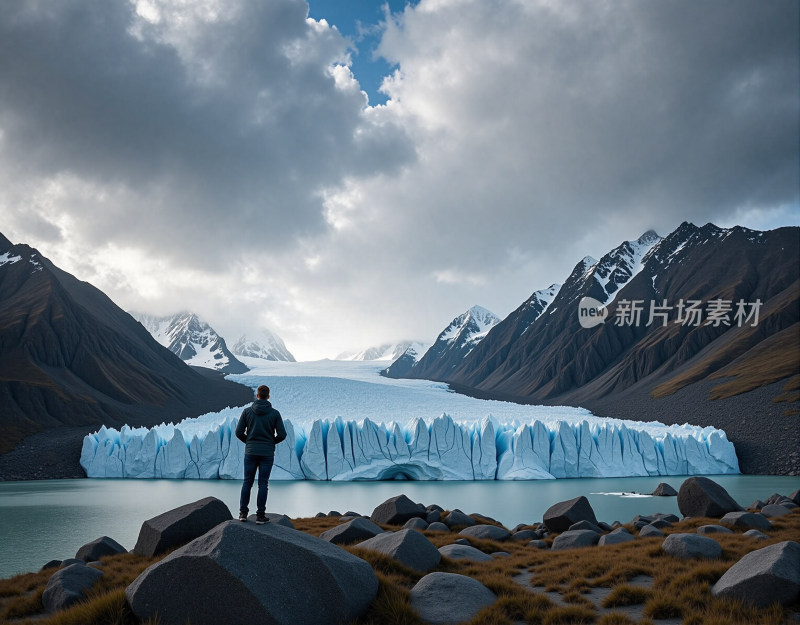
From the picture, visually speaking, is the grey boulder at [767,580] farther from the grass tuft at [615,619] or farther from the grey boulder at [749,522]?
the grey boulder at [749,522]

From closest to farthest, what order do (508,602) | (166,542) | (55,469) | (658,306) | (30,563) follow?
(508,602), (166,542), (30,563), (55,469), (658,306)

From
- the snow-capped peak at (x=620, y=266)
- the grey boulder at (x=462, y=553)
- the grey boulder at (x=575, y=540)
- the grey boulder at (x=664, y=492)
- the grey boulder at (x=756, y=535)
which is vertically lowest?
the grey boulder at (x=664, y=492)

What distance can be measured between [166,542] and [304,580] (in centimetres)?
491

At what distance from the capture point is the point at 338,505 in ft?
83.0

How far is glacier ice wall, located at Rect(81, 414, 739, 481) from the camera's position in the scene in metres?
37.9

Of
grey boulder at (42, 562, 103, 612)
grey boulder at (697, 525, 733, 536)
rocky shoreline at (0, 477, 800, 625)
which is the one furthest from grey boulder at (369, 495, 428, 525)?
grey boulder at (42, 562, 103, 612)

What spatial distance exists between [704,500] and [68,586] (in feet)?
55.5

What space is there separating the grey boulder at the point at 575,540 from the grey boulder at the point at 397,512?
4537mm

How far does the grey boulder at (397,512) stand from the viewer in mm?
15367

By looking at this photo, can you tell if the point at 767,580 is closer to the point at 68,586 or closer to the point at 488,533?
the point at 488,533

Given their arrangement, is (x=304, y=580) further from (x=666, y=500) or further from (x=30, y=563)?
(x=666, y=500)

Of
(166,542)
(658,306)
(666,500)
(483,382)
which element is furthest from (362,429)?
(483,382)

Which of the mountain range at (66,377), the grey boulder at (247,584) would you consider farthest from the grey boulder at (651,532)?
the mountain range at (66,377)

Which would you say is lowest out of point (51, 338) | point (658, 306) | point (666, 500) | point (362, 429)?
point (666, 500)
